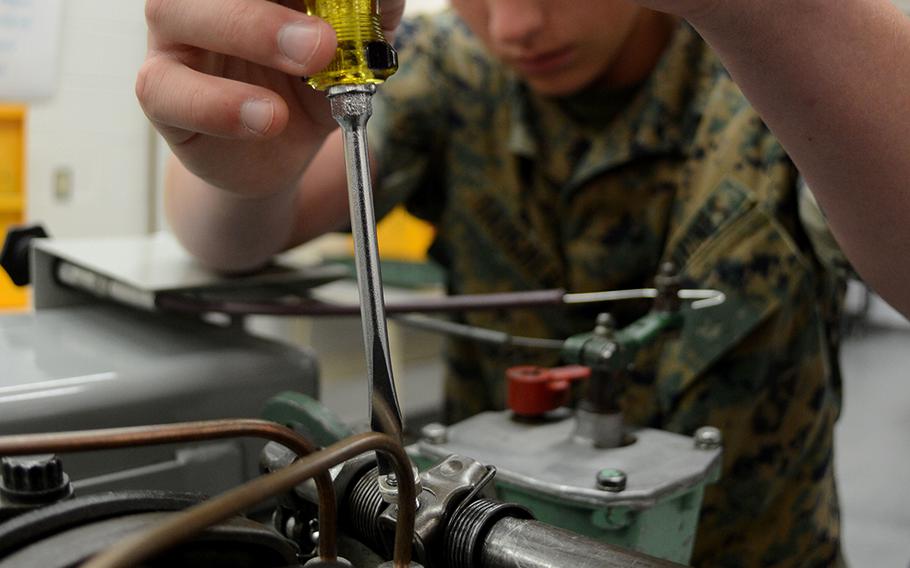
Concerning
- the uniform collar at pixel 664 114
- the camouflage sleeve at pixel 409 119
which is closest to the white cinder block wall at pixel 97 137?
the camouflage sleeve at pixel 409 119

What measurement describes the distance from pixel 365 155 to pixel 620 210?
629 mm

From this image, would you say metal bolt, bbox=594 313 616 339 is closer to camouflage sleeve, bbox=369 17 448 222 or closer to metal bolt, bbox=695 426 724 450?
metal bolt, bbox=695 426 724 450

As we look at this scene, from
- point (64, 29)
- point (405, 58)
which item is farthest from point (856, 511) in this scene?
point (64, 29)

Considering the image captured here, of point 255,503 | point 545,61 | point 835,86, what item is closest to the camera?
point 255,503

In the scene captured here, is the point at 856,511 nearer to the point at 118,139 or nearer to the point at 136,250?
the point at 136,250

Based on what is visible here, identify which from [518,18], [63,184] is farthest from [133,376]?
[63,184]

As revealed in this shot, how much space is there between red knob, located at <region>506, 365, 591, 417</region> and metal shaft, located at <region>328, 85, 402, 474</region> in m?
0.18

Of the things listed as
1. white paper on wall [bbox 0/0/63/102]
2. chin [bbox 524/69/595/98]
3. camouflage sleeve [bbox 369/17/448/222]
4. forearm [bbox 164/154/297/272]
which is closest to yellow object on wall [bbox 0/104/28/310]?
white paper on wall [bbox 0/0/63/102]

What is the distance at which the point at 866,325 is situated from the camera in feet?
13.0

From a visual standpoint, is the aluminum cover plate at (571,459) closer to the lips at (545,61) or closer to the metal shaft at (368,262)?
the metal shaft at (368,262)

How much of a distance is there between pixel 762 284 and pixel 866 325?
137 inches

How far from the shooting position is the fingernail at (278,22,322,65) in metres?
0.40

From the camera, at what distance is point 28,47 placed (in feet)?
4.70

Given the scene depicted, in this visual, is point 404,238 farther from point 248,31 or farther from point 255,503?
point 255,503
